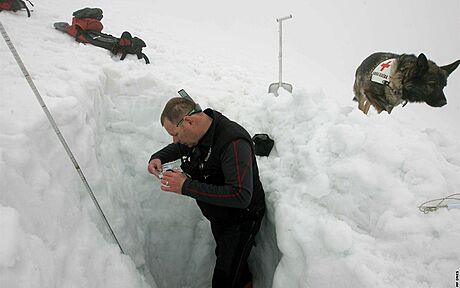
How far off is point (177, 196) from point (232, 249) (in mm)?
992

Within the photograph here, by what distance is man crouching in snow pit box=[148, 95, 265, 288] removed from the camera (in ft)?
7.29

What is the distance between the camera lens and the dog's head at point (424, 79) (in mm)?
3393

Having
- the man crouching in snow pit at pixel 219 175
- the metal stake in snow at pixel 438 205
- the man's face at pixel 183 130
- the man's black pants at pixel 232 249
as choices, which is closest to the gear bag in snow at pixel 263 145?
the man crouching in snow pit at pixel 219 175

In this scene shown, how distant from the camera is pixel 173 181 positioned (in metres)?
2.36

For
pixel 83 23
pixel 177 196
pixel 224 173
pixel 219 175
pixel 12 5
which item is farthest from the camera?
pixel 12 5

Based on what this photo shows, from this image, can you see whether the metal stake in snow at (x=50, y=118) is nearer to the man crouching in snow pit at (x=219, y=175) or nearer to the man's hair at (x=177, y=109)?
the man crouching in snow pit at (x=219, y=175)

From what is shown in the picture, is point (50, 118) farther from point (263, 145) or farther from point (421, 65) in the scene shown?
point (421, 65)

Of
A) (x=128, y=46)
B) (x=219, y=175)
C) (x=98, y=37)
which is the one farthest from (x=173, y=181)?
(x=98, y=37)

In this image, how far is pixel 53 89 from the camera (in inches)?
105

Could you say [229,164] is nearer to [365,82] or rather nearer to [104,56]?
[365,82]

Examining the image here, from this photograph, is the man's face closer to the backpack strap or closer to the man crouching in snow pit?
the man crouching in snow pit

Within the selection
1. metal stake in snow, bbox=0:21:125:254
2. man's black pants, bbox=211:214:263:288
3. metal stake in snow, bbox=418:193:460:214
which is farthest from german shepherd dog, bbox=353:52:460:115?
metal stake in snow, bbox=0:21:125:254

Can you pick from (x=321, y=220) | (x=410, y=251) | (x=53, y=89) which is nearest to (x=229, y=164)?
(x=321, y=220)

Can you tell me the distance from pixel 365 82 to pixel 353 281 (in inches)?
108
